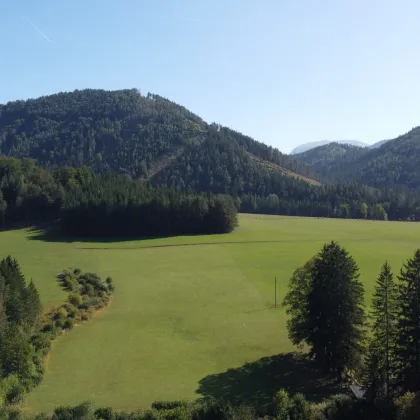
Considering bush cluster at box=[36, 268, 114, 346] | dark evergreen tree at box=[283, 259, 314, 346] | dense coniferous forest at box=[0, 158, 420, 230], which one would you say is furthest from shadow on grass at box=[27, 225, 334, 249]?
dark evergreen tree at box=[283, 259, 314, 346]

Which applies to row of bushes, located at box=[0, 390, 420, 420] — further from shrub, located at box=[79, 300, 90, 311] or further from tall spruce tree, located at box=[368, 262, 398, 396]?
shrub, located at box=[79, 300, 90, 311]

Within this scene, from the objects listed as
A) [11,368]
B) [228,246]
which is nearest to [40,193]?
[228,246]

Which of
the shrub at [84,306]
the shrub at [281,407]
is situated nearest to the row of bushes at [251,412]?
the shrub at [281,407]

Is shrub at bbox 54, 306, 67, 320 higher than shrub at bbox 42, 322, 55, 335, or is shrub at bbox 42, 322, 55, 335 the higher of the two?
shrub at bbox 54, 306, 67, 320

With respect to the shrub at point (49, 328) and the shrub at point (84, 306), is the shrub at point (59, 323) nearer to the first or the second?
the shrub at point (49, 328)

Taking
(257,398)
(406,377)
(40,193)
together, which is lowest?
(257,398)

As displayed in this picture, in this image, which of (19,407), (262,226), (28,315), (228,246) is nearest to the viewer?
(19,407)

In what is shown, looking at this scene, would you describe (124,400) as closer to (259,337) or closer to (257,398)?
(257,398)
